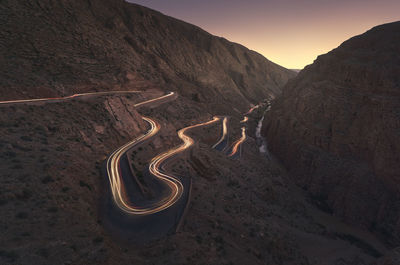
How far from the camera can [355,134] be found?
39250 millimetres

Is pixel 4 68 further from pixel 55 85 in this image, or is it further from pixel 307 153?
pixel 307 153

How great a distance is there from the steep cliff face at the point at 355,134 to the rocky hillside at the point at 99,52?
124 feet

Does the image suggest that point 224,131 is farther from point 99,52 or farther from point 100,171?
point 100,171

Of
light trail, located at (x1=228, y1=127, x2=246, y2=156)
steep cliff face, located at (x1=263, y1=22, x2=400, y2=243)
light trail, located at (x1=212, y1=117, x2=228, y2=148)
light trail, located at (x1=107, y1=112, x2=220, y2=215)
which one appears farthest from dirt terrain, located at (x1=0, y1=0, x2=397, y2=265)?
steep cliff face, located at (x1=263, y1=22, x2=400, y2=243)

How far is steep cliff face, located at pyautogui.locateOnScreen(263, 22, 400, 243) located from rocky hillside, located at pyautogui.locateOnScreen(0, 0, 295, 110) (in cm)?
3767

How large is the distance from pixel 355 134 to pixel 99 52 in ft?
190

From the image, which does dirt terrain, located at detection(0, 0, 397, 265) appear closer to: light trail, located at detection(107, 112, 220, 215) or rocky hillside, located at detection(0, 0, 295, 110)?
rocky hillside, located at detection(0, 0, 295, 110)

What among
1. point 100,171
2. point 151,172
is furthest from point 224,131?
point 100,171

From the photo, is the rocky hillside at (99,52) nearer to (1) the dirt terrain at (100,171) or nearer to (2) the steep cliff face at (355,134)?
(1) the dirt terrain at (100,171)

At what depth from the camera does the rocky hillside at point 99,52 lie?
33250mm

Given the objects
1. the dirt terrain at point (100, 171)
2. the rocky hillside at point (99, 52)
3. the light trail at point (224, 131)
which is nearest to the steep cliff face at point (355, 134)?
the dirt terrain at point (100, 171)

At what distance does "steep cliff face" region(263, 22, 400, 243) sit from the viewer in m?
33.5

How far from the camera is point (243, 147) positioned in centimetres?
5094

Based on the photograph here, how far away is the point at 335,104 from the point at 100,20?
68172 mm
